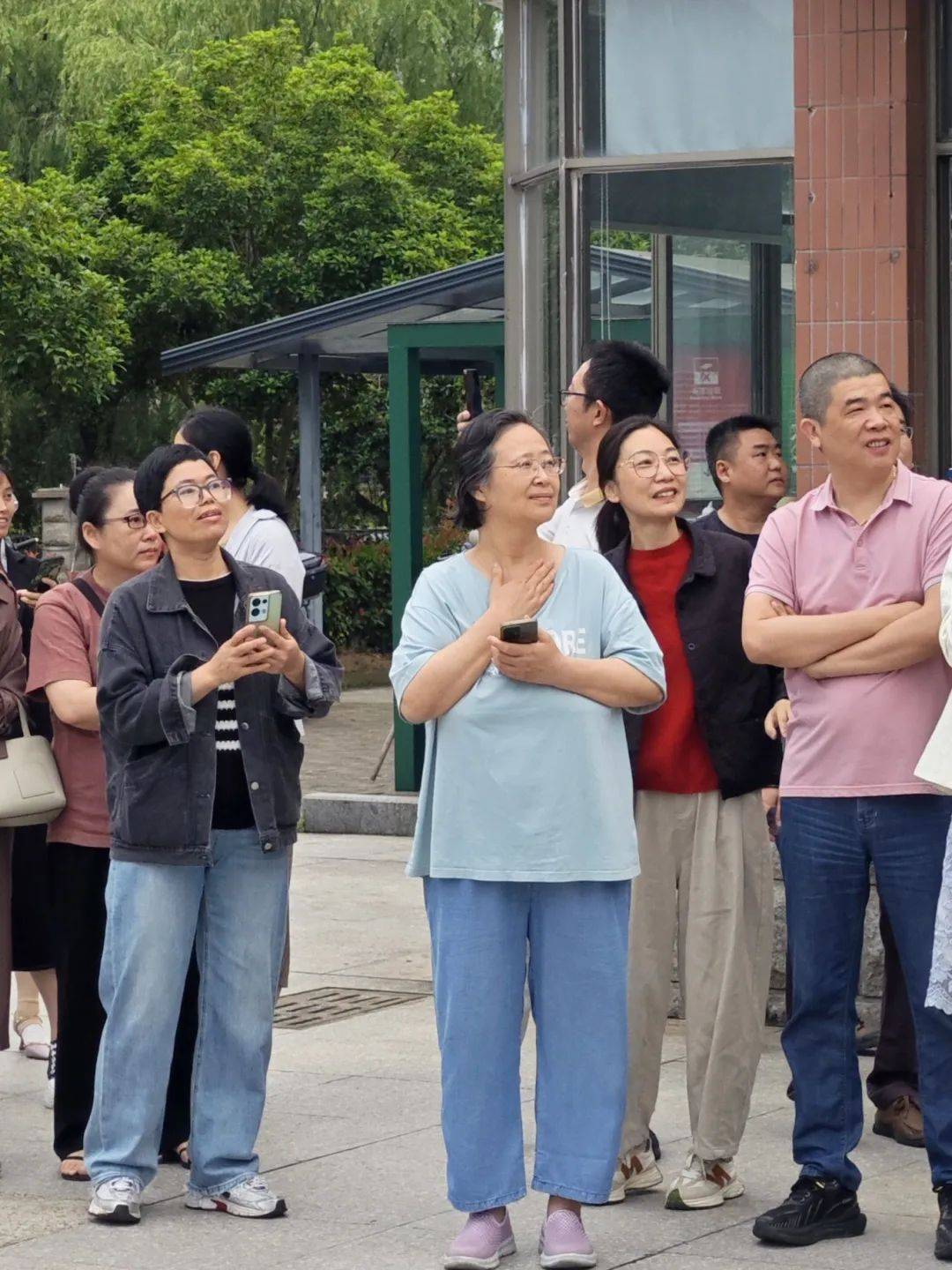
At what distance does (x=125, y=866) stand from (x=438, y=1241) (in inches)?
45.6

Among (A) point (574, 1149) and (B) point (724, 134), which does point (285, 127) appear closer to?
(B) point (724, 134)

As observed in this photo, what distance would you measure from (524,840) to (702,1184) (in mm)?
1111

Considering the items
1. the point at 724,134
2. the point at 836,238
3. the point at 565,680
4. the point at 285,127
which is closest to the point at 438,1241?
the point at 565,680

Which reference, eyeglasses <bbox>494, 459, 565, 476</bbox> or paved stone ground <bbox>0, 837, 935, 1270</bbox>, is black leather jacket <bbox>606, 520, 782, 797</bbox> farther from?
paved stone ground <bbox>0, 837, 935, 1270</bbox>

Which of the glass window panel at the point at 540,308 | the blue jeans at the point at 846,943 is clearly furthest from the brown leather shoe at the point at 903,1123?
the glass window panel at the point at 540,308

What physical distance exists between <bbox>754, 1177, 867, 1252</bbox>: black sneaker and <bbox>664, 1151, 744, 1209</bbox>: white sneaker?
0.26m

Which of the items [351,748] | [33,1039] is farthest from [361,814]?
[33,1039]

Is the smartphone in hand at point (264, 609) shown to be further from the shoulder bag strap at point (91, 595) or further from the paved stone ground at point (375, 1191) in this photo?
the paved stone ground at point (375, 1191)

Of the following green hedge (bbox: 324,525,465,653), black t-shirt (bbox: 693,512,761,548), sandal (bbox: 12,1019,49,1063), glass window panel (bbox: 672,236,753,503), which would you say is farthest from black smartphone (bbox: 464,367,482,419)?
green hedge (bbox: 324,525,465,653)

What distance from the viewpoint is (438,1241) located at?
5113 mm

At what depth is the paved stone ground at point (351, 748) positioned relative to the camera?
44.5 feet

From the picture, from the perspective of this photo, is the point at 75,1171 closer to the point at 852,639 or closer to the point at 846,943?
the point at 846,943

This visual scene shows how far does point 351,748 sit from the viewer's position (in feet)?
52.1

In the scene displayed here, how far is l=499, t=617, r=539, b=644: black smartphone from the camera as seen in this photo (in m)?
4.67
